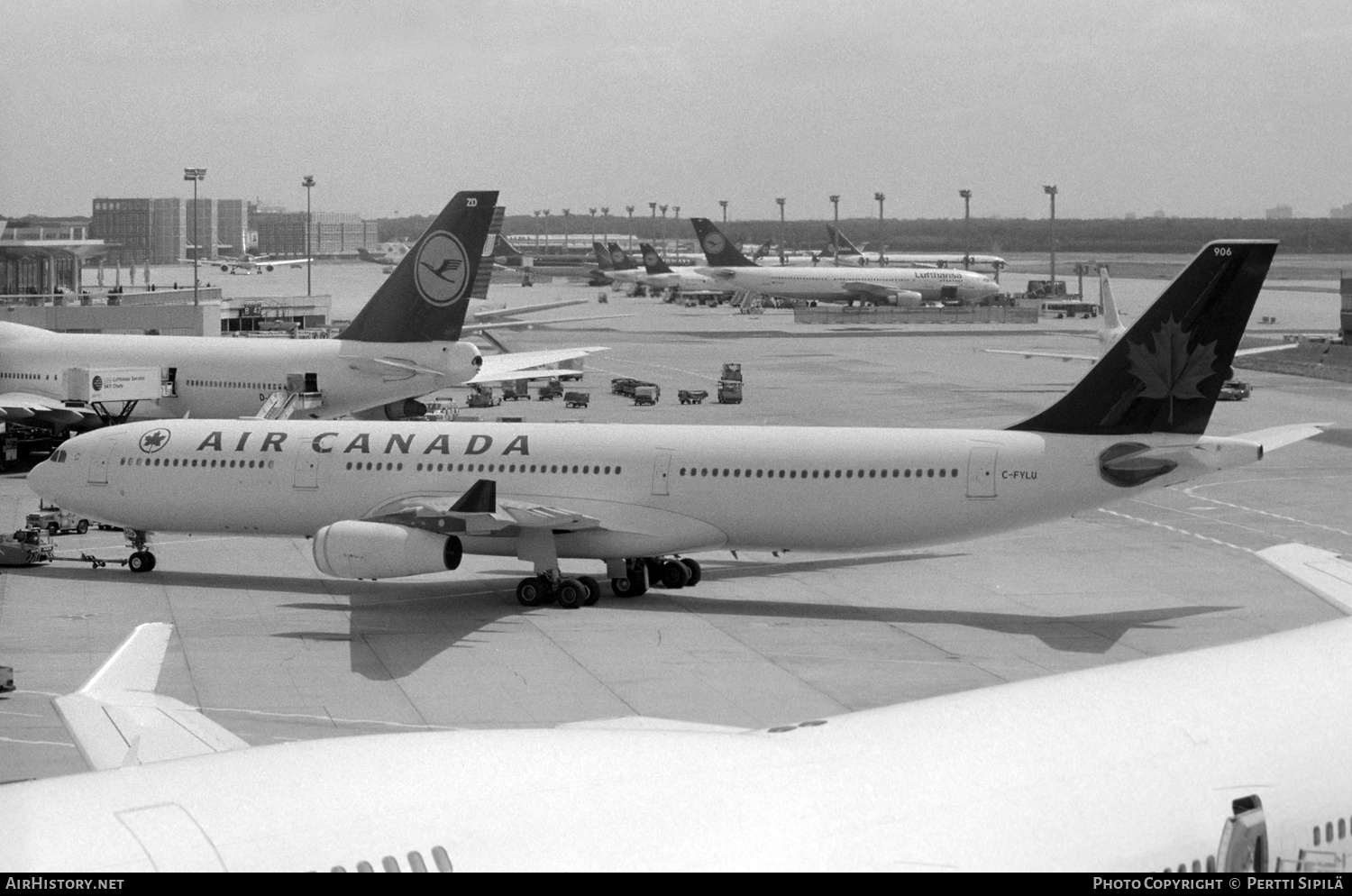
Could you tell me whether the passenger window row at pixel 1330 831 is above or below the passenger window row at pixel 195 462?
below

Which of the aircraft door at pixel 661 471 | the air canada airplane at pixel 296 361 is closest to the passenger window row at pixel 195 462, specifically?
the aircraft door at pixel 661 471

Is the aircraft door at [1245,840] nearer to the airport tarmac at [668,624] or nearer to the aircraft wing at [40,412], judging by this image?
the airport tarmac at [668,624]

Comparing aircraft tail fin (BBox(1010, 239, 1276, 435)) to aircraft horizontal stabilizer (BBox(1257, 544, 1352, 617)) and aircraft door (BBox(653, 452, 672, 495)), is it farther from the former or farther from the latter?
aircraft horizontal stabilizer (BBox(1257, 544, 1352, 617))

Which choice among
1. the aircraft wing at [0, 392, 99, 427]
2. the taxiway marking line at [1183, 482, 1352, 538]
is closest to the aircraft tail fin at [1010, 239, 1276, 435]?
the taxiway marking line at [1183, 482, 1352, 538]

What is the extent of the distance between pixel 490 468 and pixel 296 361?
972 inches

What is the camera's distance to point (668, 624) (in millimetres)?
34781

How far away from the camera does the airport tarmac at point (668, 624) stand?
2814 centimetres

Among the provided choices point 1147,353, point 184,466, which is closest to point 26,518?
point 184,466

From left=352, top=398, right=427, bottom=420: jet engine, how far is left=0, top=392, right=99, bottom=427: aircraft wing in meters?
10.2

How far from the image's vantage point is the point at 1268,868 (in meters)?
13.7

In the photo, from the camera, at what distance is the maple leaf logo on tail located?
33.0 meters

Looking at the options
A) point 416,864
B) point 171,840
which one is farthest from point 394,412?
point 171,840

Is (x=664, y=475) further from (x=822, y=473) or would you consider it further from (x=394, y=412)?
(x=394, y=412)

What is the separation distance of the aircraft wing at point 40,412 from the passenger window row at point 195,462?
23465 millimetres
